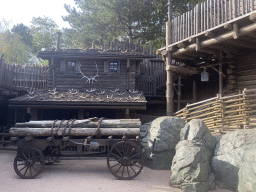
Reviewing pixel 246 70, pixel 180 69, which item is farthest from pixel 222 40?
pixel 180 69

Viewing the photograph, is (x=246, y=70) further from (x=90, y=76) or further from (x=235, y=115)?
(x=90, y=76)

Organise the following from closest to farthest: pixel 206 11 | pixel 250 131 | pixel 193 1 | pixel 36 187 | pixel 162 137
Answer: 1. pixel 36 187
2. pixel 250 131
3. pixel 162 137
4. pixel 206 11
5. pixel 193 1

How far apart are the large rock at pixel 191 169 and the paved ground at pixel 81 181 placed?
1.15 ft

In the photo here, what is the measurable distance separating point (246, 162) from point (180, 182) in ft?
6.00

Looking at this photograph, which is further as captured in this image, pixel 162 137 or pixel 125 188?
pixel 162 137

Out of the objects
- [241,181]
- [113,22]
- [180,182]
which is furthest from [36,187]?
[113,22]

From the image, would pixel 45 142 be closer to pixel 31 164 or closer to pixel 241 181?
pixel 31 164

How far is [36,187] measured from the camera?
6.38 metres

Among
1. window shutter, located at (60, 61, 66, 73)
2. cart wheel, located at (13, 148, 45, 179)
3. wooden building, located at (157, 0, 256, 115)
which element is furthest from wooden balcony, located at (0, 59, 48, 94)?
wooden building, located at (157, 0, 256, 115)

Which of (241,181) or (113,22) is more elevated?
(113,22)

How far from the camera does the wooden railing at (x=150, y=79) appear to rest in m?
16.4

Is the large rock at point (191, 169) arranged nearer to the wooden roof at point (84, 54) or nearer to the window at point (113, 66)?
the wooden roof at point (84, 54)

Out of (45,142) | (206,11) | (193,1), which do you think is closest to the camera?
(45,142)

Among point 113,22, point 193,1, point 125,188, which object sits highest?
point 193,1
